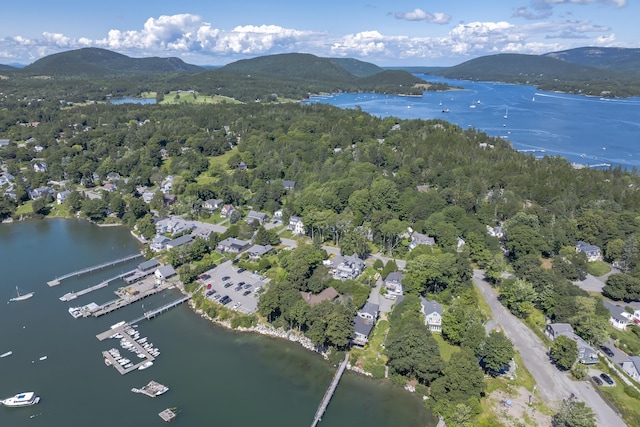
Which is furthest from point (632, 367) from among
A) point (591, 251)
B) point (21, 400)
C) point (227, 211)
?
point (227, 211)

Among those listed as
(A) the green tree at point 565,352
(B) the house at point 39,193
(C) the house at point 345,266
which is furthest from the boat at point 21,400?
(B) the house at point 39,193

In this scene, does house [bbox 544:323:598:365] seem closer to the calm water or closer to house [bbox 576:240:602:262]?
the calm water

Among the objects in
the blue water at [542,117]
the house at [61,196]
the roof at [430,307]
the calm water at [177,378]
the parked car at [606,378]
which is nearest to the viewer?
the calm water at [177,378]

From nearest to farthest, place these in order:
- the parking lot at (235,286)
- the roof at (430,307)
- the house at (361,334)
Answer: the house at (361,334) < the roof at (430,307) < the parking lot at (235,286)

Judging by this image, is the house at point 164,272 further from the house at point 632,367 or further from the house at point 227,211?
the house at point 632,367

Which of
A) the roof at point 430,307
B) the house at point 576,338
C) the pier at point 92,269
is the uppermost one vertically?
the roof at point 430,307

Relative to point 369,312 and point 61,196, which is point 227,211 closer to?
point 61,196
